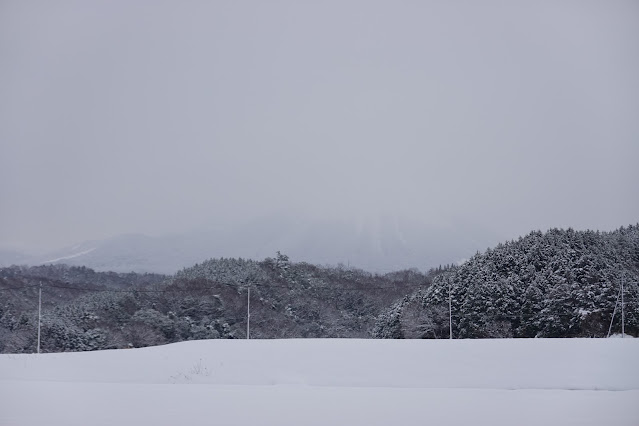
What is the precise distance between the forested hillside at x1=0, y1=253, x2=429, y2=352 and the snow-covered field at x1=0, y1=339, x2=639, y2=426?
2853cm

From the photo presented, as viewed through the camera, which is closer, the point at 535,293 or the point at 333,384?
the point at 333,384

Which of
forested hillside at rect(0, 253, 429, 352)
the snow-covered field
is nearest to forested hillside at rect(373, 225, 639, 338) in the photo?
forested hillside at rect(0, 253, 429, 352)

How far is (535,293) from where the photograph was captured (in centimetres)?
3694

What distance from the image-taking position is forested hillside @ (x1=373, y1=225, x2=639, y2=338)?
1410 inches

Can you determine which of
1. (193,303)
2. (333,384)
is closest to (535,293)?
(193,303)

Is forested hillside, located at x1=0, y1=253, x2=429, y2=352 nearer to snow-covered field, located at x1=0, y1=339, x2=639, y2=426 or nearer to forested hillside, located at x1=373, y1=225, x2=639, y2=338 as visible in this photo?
forested hillside, located at x1=373, y1=225, x2=639, y2=338

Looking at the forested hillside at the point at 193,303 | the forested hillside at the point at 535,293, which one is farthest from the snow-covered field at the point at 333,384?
the forested hillside at the point at 193,303

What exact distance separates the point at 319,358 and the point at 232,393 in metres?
3.75

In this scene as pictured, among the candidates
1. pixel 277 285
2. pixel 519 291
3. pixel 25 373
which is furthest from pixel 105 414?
pixel 277 285

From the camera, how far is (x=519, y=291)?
37.8 meters

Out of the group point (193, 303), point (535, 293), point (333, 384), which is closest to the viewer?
point (333, 384)

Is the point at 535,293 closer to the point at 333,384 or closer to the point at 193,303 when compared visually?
the point at 193,303

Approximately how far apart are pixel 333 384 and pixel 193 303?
36346mm

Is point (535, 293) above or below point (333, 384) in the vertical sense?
above
